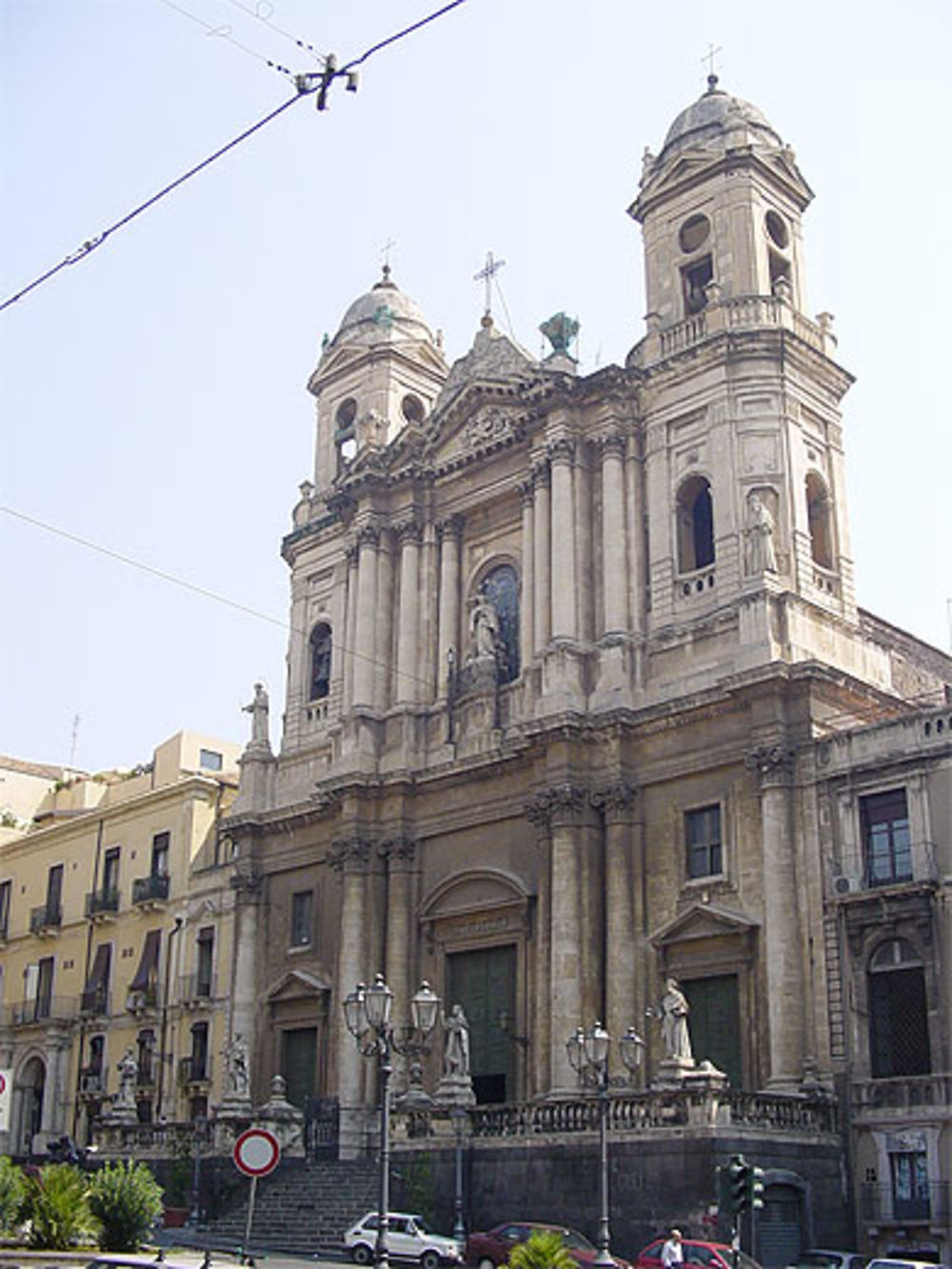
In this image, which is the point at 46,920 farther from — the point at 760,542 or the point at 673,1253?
the point at 673,1253

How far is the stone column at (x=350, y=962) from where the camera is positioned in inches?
1330

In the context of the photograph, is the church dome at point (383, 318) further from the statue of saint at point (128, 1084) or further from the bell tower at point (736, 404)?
the statue of saint at point (128, 1084)

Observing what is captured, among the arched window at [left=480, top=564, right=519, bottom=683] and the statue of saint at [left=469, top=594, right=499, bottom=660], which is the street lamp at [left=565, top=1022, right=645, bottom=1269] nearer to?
the arched window at [left=480, top=564, right=519, bottom=683]

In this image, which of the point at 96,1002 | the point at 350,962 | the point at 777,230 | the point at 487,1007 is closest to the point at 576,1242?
the point at 487,1007

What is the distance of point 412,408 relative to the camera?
44281 mm

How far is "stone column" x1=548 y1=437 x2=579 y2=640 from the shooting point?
33.7 meters

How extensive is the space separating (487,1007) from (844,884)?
30.3ft

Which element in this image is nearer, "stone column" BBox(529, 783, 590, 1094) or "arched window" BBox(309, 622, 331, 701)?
"stone column" BBox(529, 783, 590, 1094)

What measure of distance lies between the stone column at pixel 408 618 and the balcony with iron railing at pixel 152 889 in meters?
10.3

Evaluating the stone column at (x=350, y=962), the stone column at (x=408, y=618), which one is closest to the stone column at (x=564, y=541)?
the stone column at (x=408, y=618)

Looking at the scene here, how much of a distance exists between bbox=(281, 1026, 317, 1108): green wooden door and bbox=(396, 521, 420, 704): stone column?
814cm

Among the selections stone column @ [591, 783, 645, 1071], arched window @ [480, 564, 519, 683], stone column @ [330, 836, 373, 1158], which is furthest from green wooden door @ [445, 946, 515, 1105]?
arched window @ [480, 564, 519, 683]

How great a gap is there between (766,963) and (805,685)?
5.16 meters

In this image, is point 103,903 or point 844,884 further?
point 103,903
